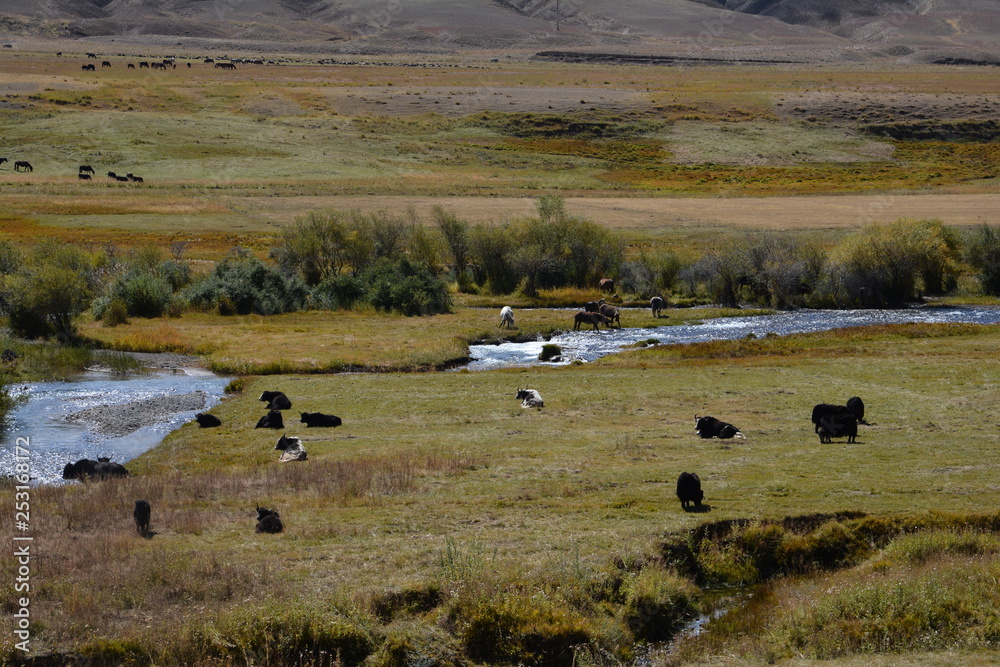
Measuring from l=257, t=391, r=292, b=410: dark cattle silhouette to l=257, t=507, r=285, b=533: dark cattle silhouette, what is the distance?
14026mm

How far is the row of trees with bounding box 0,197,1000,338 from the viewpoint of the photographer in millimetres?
55562

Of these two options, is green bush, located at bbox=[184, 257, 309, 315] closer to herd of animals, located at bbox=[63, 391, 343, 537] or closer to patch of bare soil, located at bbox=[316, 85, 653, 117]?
herd of animals, located at bbox=[63, 391, 343, 537]

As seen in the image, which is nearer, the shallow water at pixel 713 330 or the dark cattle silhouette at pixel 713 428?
the dark cattle silhouette at pixel 713 428

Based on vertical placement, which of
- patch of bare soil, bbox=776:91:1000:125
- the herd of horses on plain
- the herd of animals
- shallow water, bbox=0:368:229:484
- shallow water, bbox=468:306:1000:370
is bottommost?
shallow water, bbox=468:306:1000:370

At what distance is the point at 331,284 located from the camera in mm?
58969

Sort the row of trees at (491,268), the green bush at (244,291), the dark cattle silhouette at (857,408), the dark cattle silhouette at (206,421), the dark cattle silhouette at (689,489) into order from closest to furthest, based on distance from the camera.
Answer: the dark cattle silhouette at (689,489)
the dark cattle silhouette at (857,408)
the dark cattle silhouette at (206,421)
the row of trees at (491,268)
the green bush at (244,291)

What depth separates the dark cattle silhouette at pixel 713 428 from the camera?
26.3m

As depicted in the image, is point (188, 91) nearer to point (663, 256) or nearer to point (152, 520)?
point (663, 256)

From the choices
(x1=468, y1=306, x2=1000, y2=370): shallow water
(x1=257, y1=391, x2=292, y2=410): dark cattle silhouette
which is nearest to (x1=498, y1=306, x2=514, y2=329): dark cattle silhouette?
(x1=468, y1=306, x2=1000, y2=370): shallow water

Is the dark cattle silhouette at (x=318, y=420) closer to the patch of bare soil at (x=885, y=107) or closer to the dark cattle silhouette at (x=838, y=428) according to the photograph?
the dark cattle silhouette at (x=838, y=428)

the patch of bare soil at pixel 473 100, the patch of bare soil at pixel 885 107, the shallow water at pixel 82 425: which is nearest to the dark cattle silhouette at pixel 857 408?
the shallow water at pixel 82 425

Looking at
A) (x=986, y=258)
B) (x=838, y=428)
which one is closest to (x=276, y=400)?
(x=838, y=428)

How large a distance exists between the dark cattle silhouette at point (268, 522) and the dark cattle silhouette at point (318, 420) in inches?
456

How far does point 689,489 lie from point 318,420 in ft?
47.8
